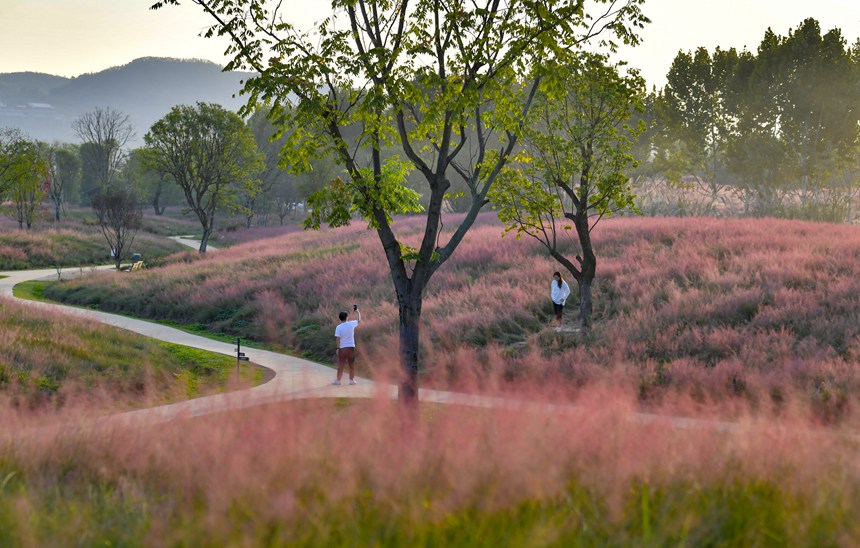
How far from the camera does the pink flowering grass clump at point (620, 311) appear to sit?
519 inches

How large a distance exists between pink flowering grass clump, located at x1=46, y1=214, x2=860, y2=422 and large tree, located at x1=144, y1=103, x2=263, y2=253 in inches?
657

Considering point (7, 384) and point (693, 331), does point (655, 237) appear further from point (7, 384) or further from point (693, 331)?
point (7, 384)

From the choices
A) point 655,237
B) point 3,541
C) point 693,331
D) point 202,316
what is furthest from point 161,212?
point 3,541

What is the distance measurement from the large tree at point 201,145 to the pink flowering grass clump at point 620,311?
1669 cm

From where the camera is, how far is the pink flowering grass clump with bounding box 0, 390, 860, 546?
3688mm

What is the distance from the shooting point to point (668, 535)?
3.71 metres

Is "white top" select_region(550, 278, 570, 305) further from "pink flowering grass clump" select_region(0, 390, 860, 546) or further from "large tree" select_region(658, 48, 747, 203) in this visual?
"large tree" select_region(658, 48, 747, 203)

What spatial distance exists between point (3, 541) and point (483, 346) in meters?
14.7

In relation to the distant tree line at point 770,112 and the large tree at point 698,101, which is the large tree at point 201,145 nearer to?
the distant tree line at point 770,112

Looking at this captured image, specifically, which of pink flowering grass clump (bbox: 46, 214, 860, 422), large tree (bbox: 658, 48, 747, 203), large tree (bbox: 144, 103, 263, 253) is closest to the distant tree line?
large tree (bbox: 658, 48, 747, 203)

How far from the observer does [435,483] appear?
4.30 metres

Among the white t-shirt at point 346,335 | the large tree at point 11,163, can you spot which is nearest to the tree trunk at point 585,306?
the white t-shirt at point 346,335

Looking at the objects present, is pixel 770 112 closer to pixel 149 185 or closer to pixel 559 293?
pixel 559 293

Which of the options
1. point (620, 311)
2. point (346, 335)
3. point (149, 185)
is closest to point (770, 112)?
point (620, 311)
